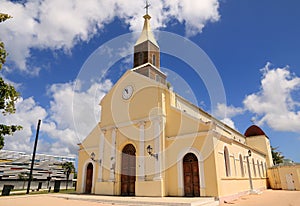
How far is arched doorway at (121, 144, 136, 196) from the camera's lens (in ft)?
61.1

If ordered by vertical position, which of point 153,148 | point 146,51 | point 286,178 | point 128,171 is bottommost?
point 286,178

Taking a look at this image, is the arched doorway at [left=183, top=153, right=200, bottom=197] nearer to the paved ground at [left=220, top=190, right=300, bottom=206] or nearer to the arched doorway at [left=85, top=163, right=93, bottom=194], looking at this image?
the paved ground at [left=220, top=190, right=300, bottom=206]

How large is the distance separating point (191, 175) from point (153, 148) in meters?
3.53

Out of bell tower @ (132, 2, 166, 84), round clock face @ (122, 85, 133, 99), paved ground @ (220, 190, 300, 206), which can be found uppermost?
bell tower @ (132, 2, 166, 84)

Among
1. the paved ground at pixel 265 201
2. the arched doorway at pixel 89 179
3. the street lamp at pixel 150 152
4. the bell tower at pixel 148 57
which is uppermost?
the bell tower at pixel 148 57

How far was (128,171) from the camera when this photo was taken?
19.1 metres

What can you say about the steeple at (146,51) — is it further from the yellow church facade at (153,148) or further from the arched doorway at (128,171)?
the arched doorway at (128,171)

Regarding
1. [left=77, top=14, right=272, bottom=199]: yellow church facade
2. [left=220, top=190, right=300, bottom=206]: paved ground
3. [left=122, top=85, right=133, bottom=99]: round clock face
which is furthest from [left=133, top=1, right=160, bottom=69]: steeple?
[left=220, top=190, right=300, bottom=206]: paved ground

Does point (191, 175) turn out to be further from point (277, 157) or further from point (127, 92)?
point (277, 157)

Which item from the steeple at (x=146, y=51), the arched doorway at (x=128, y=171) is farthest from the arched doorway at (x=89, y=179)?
the steeple at (x=146, y=51)

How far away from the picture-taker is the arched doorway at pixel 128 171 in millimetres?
18609

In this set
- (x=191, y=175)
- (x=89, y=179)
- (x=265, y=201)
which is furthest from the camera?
(x=89, y=179)

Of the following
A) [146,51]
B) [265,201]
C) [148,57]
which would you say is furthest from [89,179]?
[265,201]

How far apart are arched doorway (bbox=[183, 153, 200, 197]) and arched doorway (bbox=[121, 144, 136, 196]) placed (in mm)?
4647
